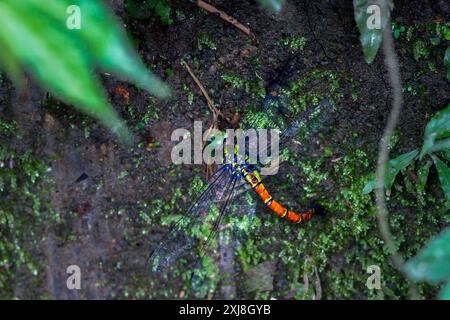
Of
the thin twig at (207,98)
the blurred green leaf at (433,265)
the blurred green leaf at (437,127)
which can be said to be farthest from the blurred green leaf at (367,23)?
the blurred green leaf at (433,265)

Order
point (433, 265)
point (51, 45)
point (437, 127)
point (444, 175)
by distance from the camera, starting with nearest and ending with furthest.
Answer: point (51, 45), point (433, 265), point (437, 127), point (444, 175)

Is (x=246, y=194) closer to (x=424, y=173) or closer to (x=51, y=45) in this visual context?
(x=424, y=173)

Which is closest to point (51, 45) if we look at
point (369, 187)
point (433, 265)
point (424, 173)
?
point (433, 265)

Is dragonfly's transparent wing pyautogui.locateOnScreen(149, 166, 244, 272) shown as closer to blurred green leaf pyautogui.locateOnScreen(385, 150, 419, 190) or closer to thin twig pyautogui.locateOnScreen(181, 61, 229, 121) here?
thin twig pyautogui.locateOnScreen(181, 61, 229, 121)
